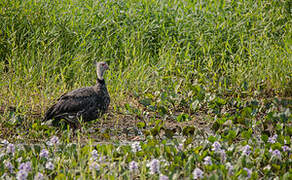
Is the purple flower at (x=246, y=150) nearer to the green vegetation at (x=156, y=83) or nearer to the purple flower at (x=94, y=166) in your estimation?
the green vegetation at (x=156, y=83)

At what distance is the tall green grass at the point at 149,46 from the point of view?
6953 millimetres

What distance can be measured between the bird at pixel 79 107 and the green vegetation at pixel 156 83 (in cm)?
18

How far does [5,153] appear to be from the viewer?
4.41 meters

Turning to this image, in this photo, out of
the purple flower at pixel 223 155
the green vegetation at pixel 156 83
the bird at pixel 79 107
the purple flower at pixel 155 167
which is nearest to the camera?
the purple flower at pixel 155 167

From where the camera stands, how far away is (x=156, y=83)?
23.1 feet

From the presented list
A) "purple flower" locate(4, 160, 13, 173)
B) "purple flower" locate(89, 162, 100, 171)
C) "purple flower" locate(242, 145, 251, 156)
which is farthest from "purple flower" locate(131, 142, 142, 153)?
"purple flower" locate(4, 160, 13, 173)

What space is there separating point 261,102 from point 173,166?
108 inches

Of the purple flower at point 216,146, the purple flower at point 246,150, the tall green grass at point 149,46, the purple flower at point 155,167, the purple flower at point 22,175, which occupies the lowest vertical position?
the purple flower at point 246,150

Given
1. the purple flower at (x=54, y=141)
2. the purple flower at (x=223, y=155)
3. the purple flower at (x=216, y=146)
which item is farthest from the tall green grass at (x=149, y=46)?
the purple flower at (x=223, y=155)

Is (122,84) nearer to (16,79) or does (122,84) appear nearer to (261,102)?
(16,79)

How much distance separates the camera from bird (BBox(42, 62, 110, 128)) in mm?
5512

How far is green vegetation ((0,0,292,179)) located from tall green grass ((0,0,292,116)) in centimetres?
2

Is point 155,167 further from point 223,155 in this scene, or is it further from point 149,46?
point 149,46

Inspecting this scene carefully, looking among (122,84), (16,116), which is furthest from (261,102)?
(16,116)
